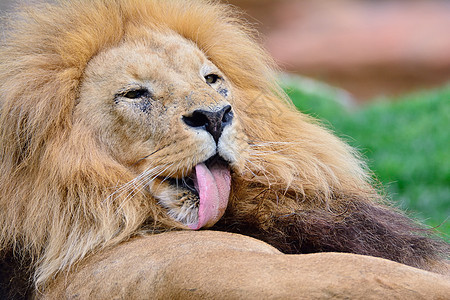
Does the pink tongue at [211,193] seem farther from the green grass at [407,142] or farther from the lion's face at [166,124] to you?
the green grass at [407,142]

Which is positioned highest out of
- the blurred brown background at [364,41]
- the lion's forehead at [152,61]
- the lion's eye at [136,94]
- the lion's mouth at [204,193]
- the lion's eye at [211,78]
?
the lion's forehead at [152,61]

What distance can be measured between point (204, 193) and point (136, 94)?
1.66 feet

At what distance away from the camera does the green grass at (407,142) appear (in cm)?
557

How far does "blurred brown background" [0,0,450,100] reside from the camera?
46.1ft

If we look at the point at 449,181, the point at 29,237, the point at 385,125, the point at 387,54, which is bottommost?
the point at 387,54

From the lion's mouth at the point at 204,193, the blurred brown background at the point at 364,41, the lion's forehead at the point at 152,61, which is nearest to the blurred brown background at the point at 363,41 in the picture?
the blurred brown background at the point at 364,41

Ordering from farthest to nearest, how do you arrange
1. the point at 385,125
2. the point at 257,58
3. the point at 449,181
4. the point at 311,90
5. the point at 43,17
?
the point at 311,90 → the point at 385,125 → the point at 449,181 → the point at 257,58 → the point at 43,17

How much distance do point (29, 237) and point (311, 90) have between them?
7447mm

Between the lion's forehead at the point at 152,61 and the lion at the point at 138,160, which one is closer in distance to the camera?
the lion at the point at 138,160

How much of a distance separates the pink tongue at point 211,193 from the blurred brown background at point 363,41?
35.4ft

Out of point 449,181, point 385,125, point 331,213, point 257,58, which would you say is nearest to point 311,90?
point 385,125

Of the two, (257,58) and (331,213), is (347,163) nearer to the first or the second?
(331,213)

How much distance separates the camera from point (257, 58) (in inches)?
127

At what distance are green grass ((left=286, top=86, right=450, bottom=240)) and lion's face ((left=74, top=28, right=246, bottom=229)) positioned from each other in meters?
2.05
